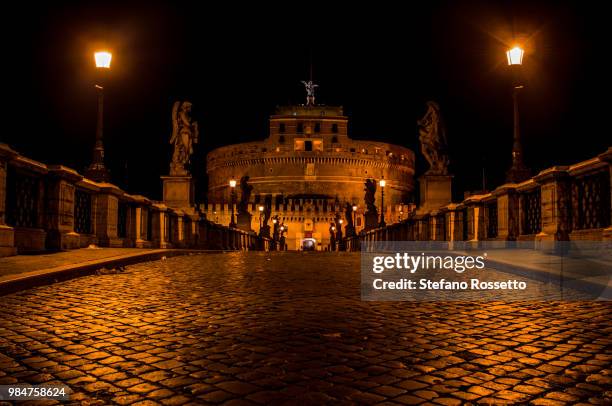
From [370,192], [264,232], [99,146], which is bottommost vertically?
[264,232]

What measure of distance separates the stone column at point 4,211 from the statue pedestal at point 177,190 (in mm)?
18883

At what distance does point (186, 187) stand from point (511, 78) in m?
17.4

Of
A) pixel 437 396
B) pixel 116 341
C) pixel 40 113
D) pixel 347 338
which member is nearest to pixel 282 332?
pixel 347 338

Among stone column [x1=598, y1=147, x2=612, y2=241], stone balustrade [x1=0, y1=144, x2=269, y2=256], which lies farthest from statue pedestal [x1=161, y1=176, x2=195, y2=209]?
stone column [x1=598, y1=147, x2=612, y2=241]

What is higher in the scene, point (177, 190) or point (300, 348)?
point (177, 190)

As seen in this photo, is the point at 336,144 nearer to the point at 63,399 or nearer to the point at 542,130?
the point at 542,130

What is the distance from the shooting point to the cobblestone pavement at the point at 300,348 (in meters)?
3.25

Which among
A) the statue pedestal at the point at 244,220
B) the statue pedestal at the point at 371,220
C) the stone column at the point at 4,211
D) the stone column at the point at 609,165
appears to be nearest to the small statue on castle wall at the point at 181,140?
the statue pedestal at the point at 244,220

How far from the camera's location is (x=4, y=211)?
31.0 feet

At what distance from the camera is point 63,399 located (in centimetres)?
311

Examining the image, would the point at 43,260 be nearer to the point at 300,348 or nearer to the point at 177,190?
the point at 300,348

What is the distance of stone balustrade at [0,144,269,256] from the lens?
1026cm

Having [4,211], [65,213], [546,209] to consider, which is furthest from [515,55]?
[4,211]

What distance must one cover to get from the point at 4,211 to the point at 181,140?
19.5 meters
